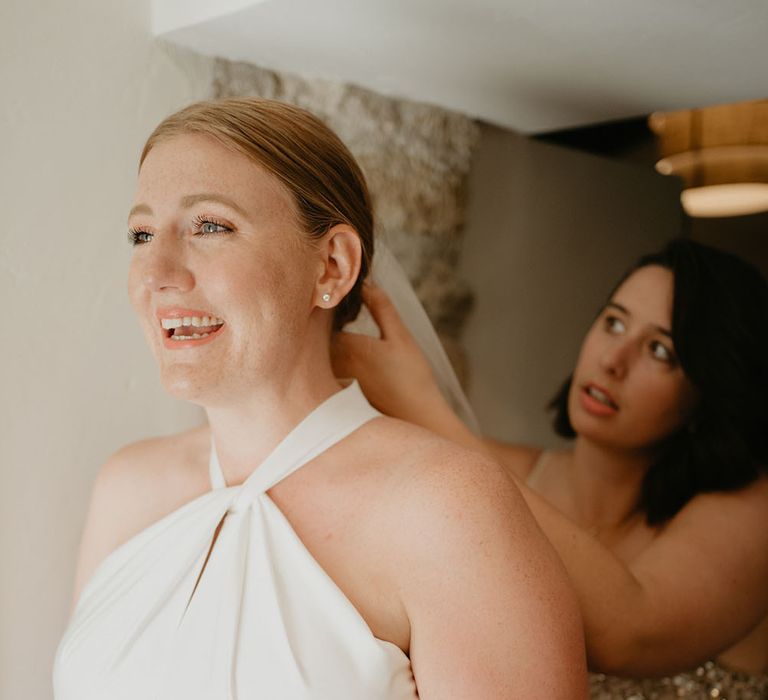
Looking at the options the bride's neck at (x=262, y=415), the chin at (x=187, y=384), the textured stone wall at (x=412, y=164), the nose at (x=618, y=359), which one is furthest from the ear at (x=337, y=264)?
the nose at (x=618, y=359)

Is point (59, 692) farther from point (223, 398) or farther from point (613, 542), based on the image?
point (613, 542)

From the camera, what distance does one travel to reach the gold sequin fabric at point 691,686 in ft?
7.46

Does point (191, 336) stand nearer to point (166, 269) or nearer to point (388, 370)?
point (166, 269)

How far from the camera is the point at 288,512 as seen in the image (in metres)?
1.60

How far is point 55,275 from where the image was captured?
1.87 m

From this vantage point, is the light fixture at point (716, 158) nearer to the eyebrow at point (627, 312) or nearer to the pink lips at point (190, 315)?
the eyebrow at point (627, 312)

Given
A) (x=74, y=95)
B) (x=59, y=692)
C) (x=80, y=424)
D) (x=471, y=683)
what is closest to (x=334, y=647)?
(x=471, y=683)

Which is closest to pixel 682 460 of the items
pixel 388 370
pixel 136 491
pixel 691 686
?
pixel 691 686

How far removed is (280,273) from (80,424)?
0.63 meters

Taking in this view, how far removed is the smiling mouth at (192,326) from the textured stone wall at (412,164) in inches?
29.6

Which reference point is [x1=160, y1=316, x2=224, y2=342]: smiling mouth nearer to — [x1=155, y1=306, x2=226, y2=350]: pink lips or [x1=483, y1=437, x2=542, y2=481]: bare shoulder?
[x1=155, y1=306, x2=226, y2=350]: pink lips

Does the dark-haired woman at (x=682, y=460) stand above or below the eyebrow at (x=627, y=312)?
below

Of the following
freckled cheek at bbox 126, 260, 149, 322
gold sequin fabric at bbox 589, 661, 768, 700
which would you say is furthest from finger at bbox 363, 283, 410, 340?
gold sequin fabric at bbox 589, 661, 768, 700

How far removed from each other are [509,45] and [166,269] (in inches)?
34.0
